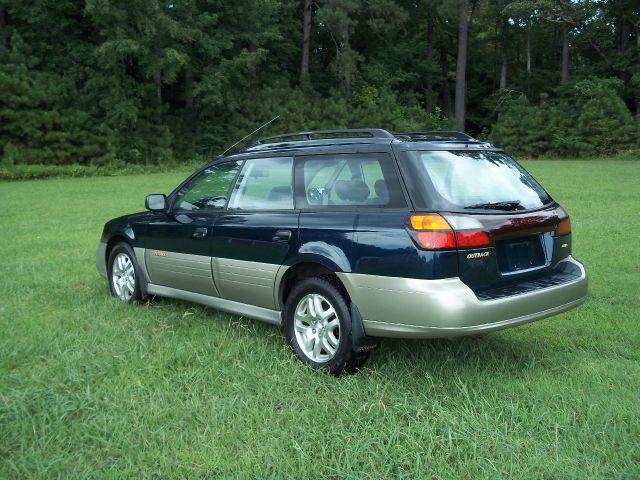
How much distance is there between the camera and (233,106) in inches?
1449

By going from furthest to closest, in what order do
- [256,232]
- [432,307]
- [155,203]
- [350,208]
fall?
1. [155,203]
2. [256,232]
3. [350,208]
4. [432,307]

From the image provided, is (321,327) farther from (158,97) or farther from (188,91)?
(188,91)

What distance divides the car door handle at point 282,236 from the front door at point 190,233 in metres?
0.79

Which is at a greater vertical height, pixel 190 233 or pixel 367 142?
pixel 367 142

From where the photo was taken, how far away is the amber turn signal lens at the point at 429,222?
3.60 metres

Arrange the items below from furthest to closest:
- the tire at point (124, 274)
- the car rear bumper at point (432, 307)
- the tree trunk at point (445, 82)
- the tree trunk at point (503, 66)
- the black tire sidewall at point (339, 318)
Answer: the tree trunk at point (445, 82) → the tree trunk at point (503, 66) → the tire at point (124, 274) → the black tire sidewall at point (339, 318) → the car rear bumper at point (432, 307)

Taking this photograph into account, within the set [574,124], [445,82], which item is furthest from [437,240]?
[445,82]

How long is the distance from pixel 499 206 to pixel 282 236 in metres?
1.48

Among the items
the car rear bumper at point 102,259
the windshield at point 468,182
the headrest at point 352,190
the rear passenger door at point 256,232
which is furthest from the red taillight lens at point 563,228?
the car rear bumper at point 102,259

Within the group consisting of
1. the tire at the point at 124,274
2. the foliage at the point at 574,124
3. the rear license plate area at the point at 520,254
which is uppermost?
the foliage at the point at 574,124

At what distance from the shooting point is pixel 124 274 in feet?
19.9

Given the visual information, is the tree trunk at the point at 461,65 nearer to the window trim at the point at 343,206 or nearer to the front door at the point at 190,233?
the front door at the point at 190,233

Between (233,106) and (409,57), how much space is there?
18261 millimetres

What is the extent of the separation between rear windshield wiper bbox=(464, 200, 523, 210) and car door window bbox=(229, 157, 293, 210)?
1.33m
